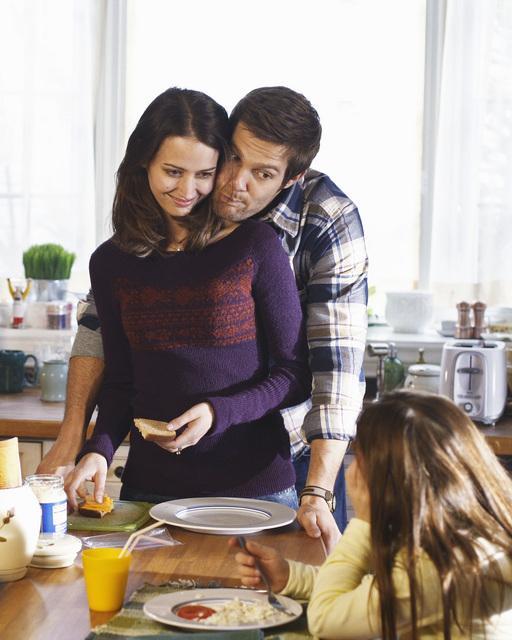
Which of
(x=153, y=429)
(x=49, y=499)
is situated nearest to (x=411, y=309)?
(x=153, y=429)

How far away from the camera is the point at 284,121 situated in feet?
6.66

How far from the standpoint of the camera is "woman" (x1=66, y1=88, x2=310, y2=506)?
1.99 metres

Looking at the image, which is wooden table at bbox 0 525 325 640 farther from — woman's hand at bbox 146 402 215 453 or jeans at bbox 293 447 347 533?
jeans at bbox 293 447 347 533

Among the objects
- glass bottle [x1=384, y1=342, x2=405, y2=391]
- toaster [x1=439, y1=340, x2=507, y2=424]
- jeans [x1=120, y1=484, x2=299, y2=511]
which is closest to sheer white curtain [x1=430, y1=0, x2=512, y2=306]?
glass bottle [x1=384, y1=342, x2=405, y2=391]

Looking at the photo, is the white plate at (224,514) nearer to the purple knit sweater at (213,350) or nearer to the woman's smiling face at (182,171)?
the purple knit sweater at (213,350)

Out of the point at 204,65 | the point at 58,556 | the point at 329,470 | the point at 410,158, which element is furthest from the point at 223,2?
the point at 58,556

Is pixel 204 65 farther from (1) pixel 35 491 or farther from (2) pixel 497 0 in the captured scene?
(1) pixel 35 491

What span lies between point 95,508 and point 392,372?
1.82 meters

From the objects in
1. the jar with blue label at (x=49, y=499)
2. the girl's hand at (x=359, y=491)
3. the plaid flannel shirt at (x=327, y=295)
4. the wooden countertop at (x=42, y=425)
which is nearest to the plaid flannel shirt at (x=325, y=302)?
the plaid flannel shirt at (x=327, y=295)

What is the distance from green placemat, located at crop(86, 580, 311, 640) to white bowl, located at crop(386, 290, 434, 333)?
2513mm

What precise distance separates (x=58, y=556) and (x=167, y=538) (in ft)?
0.72

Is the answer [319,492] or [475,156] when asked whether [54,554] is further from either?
[475,156]

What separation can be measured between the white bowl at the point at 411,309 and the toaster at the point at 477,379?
0.58 m

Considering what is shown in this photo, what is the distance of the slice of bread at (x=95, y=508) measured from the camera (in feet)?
6.22
